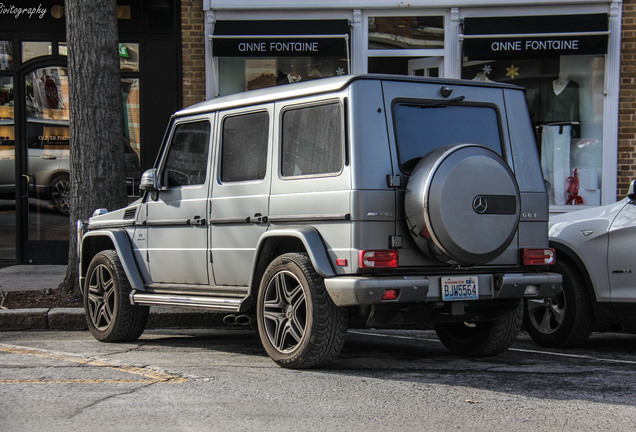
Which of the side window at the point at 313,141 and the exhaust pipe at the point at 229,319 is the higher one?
the side window at the point at 313,141

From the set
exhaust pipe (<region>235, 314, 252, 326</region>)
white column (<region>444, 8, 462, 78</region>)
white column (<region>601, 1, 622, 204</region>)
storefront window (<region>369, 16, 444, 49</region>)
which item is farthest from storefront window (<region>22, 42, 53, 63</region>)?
white column (<region>601, 1, 622, 204</region>)

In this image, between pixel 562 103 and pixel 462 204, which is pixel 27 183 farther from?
pixel 462 204

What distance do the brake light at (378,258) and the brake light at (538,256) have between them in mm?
1137

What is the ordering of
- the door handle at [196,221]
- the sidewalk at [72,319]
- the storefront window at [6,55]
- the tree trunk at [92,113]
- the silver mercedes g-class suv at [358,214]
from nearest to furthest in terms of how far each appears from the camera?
the silver mercedes g-class suv at [358,214] < the door handle at [196,221] < the sidewalk at [72,319] < the tree trunk at [92,113] < the storefront window at [6,55]

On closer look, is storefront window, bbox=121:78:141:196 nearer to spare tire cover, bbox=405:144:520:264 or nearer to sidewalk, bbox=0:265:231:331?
sidewalk, bbox=0:265:231:331

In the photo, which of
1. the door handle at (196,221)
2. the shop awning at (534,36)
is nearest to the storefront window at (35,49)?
the shop awning at (534,36)

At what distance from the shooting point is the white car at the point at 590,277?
755 centimetres

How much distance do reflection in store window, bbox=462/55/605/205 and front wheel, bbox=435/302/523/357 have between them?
6.48 m

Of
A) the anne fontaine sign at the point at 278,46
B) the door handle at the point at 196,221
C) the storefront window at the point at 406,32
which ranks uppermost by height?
the storefront window at the point at 406,32

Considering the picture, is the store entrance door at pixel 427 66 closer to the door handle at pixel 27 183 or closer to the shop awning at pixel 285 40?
→ the shop awning at pixel 285 40

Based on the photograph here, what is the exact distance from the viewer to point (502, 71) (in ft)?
44.8

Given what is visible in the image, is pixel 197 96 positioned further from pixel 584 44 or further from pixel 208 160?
pixel 208 160

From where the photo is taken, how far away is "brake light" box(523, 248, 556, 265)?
6.73m

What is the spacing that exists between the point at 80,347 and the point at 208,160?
1900mm
